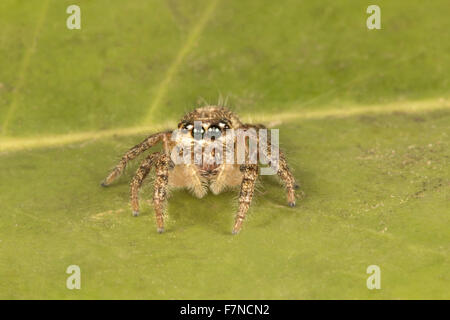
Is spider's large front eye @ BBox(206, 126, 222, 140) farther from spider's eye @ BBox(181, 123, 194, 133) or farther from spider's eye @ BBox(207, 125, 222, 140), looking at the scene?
spider's eye @ BBox(181, 123, 194, 133)

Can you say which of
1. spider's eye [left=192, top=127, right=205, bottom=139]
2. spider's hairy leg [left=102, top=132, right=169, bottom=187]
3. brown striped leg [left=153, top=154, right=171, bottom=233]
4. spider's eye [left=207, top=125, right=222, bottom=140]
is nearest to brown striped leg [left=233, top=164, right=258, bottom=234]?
spider's eye [left=207, top=125, right=222, bottom=140]

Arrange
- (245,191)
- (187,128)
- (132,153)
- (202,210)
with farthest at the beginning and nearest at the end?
(132,153) < (187,128) < (202,210) < (245,191)

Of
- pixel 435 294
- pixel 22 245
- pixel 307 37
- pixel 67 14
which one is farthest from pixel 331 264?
pixel 67 14

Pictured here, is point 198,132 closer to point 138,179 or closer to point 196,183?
point 196,183

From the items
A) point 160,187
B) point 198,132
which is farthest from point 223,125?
point 160,187

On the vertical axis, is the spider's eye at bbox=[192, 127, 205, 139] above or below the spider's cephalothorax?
above

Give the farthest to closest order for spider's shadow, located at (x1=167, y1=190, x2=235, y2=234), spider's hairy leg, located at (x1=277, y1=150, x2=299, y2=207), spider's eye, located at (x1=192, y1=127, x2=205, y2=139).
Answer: spider's eye, located at (x1=192, y1=127, x2=205, y2=139), spider's hairy leg, located at (x1=277, y1=150, x2=299, y2=207), spider's shadow, located at (x1=167, y1=190, x2=235, y2=234)

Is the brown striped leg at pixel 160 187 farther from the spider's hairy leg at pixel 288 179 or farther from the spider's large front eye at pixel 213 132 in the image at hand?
the spider's hairy leg at pixel 288 179
